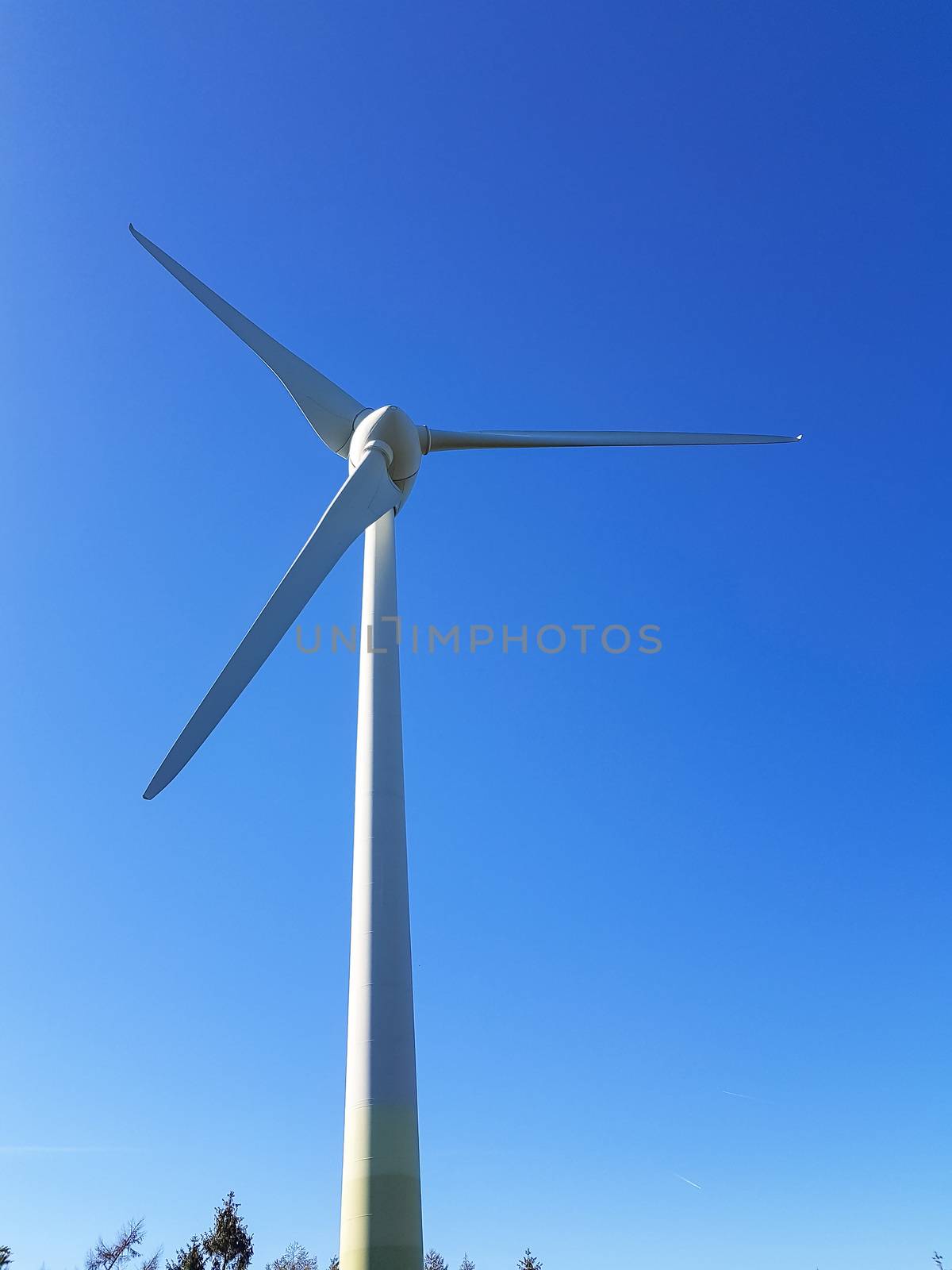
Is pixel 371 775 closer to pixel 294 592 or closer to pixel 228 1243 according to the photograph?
pixel 294 592

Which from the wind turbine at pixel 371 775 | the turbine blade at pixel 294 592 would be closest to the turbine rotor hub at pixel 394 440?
the wind turbine at pixel 371 775

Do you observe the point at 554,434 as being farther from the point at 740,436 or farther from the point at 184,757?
the point at 184,757

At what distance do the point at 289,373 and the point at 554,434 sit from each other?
7.76 meters

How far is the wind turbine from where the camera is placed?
43.0ft

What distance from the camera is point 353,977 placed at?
48.6 ft

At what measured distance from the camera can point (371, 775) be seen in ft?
55.4

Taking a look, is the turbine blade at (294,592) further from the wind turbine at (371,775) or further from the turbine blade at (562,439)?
the turbine blade at (562,439)

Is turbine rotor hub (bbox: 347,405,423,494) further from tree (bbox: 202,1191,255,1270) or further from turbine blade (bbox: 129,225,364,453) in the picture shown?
tree (bbox: 202,1191,255,1270)

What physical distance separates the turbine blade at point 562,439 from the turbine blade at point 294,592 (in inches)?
140

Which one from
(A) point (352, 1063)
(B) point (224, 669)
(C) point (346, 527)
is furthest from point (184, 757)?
(C) point (346, 527)

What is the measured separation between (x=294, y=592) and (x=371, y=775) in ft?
12.6

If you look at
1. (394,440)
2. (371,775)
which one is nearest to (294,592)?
(371,775)

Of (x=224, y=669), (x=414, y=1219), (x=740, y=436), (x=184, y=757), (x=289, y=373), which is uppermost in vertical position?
(x=740, y=436)

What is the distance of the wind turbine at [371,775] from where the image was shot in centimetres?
1312
